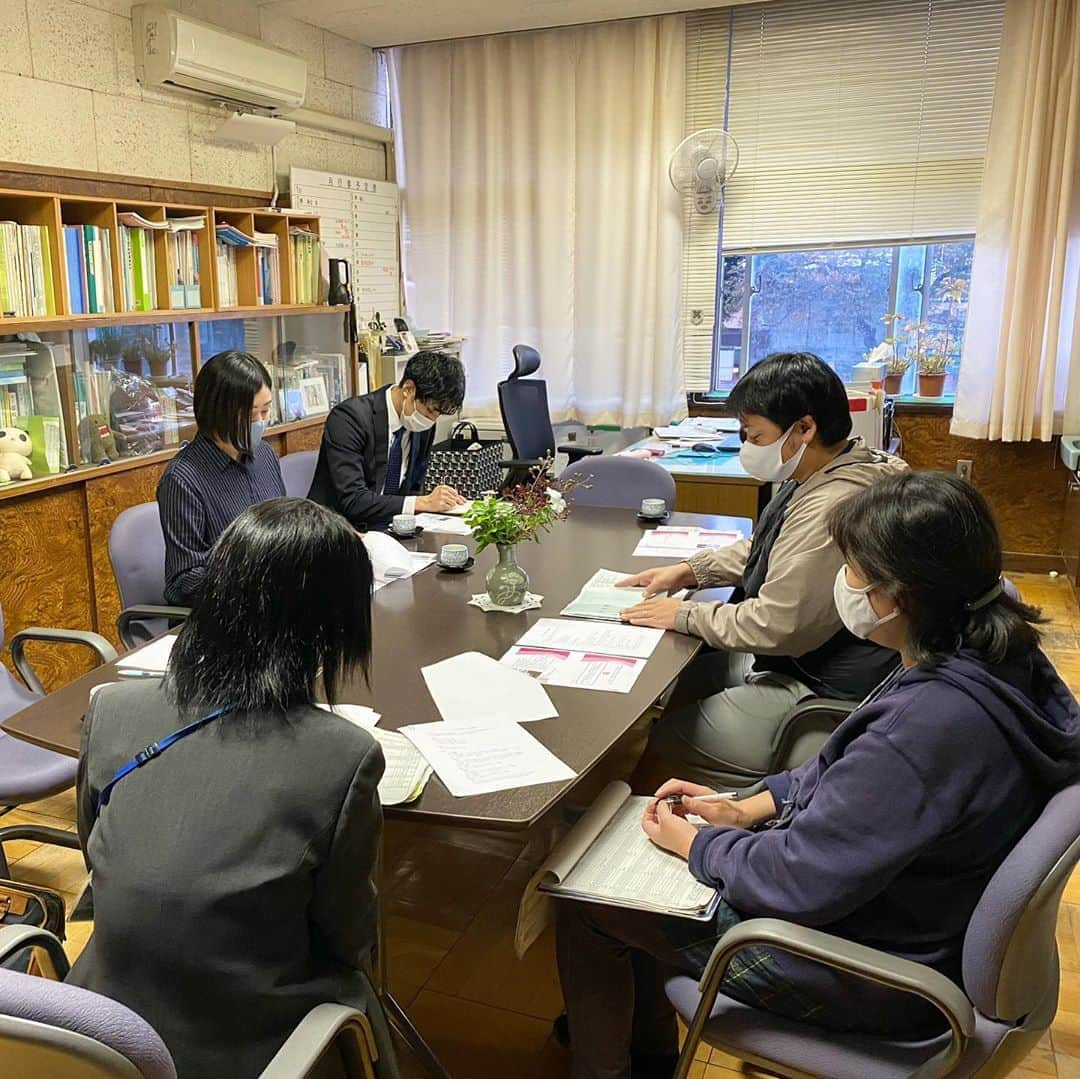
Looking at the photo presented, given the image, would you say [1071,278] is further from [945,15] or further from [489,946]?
[489,946]

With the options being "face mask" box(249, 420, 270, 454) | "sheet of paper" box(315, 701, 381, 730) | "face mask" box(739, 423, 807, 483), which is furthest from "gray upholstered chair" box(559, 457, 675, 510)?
"sheet of paper" box(315, 701, 381, 730)

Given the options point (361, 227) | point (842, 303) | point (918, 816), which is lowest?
point (918, 816)

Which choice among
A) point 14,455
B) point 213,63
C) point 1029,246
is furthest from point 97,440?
point 1029,246

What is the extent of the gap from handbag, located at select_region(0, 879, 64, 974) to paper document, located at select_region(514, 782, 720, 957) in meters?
1.06

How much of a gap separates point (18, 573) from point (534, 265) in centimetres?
332

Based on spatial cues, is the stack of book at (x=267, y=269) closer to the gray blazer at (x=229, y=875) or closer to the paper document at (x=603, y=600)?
the paper document at (x=603, y=600)

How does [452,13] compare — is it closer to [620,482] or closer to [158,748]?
[620,482]

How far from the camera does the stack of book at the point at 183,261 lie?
3701 mm

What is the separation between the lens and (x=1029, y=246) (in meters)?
4.48

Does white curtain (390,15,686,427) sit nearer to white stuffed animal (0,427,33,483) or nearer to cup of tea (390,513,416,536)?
cup of tea (390,513,416,536)

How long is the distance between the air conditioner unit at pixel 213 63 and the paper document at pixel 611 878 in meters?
3.43

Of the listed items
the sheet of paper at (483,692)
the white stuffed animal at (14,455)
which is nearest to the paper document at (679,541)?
the sheet of paper at (483,692)

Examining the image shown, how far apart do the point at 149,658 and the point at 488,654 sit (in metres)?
0.68

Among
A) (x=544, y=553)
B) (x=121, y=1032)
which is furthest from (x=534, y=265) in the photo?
(x=121, y=1032)
